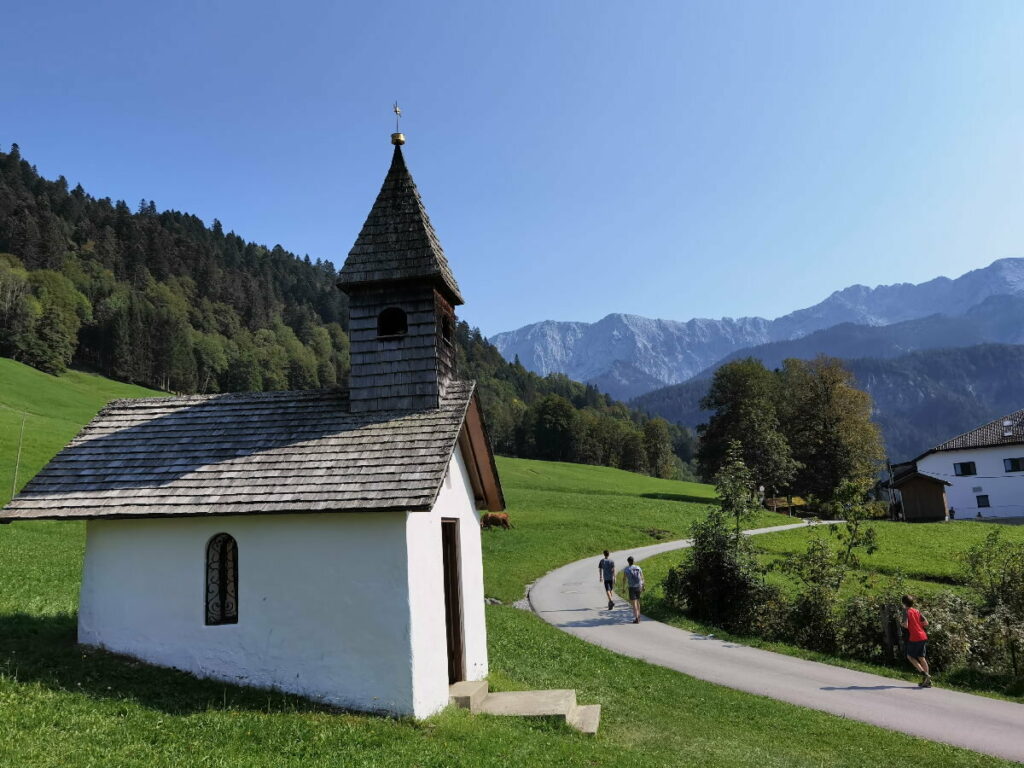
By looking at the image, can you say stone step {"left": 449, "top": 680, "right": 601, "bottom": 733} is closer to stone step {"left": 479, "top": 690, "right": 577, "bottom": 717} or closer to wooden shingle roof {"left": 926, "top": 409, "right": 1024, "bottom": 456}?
stone step {"left": 479, "top": 690, "right": 577, "bottom": 717}

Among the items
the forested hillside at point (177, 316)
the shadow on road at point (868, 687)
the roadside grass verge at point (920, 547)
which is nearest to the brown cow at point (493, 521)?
the roadside grass verge at point (920, 547)

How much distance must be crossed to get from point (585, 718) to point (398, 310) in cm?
817

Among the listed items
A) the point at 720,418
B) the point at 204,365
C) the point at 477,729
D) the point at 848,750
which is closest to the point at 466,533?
the point at 477,729

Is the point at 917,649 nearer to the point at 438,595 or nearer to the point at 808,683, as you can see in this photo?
the point at 808,683

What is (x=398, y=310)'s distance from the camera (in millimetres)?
13328

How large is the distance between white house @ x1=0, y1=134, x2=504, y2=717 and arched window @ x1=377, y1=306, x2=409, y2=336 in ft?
0.84

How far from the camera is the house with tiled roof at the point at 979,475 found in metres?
50.5

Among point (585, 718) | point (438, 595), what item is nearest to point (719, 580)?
point (585, 718)

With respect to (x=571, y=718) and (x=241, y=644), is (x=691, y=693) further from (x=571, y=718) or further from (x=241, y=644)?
(x=241, y=644)

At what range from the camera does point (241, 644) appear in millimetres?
10039

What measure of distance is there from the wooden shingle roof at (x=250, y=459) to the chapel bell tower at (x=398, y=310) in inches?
A: 18.4

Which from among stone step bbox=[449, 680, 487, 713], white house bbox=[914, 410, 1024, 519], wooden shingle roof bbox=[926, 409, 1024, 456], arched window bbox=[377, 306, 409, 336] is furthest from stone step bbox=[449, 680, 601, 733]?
wooden shingle roof bbox=[926, 409, 1024, 456]

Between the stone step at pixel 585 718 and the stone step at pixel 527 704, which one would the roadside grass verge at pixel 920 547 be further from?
the stone step at pixel 527 704

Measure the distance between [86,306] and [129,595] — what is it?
299 ft
